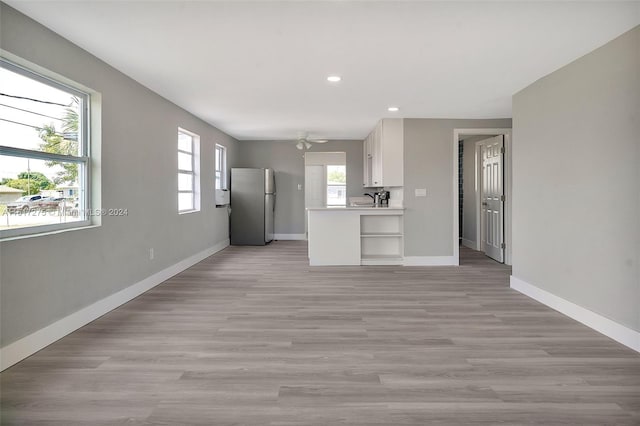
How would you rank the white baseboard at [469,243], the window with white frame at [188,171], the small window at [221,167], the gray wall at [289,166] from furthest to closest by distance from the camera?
the gray wall at [289,166] < the small window at [221,167] < the white baseboard at [469,243] < the window with white frame at [188,171]

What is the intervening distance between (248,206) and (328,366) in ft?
21.0

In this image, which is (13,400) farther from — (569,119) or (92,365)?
(569,119)

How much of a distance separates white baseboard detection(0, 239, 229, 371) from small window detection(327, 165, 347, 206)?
5.10 m

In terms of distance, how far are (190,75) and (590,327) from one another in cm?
433

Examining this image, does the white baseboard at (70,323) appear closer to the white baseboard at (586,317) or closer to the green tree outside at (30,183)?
the green tree outside at (30,183)

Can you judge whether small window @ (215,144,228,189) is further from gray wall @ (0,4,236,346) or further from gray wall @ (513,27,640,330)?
gray wall @ (513,27,640,330)

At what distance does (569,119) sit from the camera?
12.3 feet

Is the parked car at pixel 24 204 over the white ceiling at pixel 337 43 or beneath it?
beneath

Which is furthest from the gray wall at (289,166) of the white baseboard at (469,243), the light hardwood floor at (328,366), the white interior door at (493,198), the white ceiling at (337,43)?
the light hardwood floor at (328,366)

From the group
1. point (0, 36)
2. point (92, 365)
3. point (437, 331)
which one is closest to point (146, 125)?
point (0, 36)

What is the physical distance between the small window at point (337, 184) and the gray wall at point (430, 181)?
11.1 ft

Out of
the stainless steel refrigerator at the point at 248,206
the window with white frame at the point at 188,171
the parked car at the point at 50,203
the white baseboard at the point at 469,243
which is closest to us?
the parked car at the point at 50,203

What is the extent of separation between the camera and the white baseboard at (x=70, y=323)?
2.66 meters

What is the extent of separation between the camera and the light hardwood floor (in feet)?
6.79
